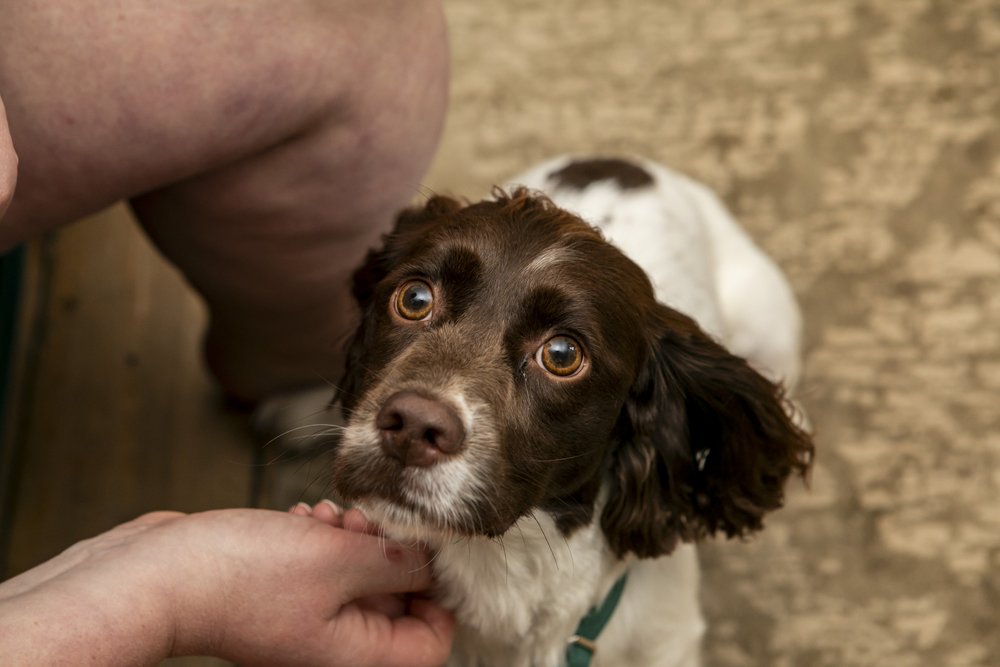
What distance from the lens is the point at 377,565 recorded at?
172 centimetres

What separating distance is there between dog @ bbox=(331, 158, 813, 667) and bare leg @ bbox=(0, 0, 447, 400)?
24 cm

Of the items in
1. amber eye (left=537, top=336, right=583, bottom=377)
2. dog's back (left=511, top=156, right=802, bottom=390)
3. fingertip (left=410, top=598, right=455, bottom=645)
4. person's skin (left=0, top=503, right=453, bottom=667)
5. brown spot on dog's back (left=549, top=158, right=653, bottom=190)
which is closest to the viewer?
person's skin (left=0, top=503, right=453, bottom=667)

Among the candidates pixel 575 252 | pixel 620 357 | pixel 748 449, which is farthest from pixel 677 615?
pixel 575 252

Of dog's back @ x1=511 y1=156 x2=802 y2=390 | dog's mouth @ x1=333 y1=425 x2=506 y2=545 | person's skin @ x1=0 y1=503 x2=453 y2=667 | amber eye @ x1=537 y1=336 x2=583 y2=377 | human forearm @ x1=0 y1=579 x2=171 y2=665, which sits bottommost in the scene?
human forearm @ x1=0 y1=579 x2=171 y2=665

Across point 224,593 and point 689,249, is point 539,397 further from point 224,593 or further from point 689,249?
point 689,249

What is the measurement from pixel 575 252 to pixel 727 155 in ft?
6.14

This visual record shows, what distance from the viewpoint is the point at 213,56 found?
1872 mm

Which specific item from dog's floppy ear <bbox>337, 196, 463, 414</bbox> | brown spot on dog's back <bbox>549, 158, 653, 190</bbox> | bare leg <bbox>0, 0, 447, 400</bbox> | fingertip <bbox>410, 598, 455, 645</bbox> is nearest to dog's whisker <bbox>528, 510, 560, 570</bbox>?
fingertip <bbox>410, 598, 455, 645</bbox>

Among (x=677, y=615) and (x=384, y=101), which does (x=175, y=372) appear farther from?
(x=677, y=615)

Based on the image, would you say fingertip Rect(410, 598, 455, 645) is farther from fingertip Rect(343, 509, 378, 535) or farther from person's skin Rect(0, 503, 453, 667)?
fingertip Rect(343, 509, 378, 535)

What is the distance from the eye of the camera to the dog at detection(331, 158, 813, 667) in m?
1.54

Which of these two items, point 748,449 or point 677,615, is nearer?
point 748,449

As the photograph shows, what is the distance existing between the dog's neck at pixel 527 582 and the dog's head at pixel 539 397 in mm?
47

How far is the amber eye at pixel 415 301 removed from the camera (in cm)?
168
